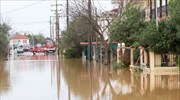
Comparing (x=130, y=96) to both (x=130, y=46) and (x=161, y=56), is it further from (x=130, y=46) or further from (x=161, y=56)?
(x=130, y=46)

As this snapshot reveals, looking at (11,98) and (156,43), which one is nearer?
(11,98)

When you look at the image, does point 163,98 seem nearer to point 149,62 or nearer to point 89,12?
point 149,62

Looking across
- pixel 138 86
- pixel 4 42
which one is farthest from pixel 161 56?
pixel 4 42

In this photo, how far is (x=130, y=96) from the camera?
16.0 m

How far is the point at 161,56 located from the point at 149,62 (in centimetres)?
103

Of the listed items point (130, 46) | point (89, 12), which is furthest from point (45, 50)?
point (130, 46)

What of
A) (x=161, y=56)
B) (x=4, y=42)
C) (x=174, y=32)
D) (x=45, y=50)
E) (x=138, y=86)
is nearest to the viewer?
(x=138, y=86)

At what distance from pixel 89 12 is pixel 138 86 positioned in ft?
70.0

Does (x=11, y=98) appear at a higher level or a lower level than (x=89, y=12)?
lower

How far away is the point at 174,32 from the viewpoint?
86.3 ft

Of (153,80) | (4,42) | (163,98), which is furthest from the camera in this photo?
(4,42)

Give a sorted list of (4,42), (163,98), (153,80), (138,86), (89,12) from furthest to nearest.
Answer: (4,42) < (89,12) < (153,80) < (138,86) < (163,98)

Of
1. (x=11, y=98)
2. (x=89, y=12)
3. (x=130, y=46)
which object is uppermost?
(x=89, y=12)

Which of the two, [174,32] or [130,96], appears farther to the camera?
[174,32]
